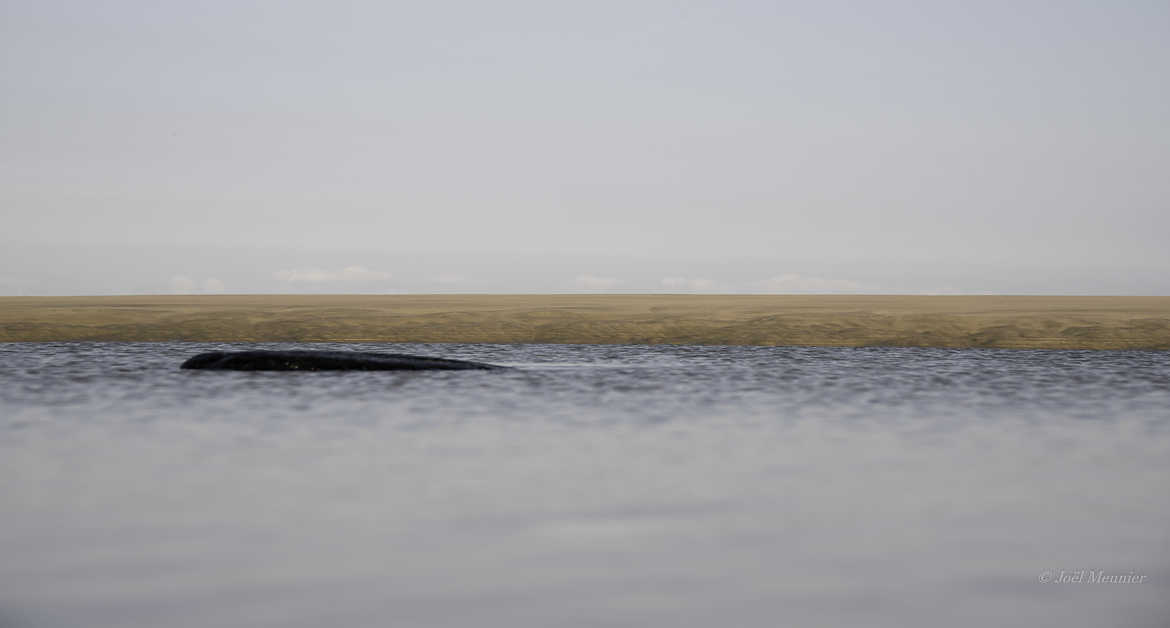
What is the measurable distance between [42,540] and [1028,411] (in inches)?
718

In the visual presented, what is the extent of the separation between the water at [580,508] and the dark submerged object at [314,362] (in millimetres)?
6834

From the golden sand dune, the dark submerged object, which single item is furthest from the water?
the golden sand dune

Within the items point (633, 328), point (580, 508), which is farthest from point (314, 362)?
point (580, 508)

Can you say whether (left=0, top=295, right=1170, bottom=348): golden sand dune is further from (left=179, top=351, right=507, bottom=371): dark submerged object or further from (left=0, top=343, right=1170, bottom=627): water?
(left=0, top=343, right=1170, bottom=627): water

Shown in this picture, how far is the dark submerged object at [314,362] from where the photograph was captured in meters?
32.7

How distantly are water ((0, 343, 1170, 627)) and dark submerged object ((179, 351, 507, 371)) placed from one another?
6.83m

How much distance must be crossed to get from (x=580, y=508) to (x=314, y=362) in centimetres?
2223

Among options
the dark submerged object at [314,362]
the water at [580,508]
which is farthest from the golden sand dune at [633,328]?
the water at [580,508]

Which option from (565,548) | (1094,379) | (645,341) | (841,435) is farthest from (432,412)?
(645,341)

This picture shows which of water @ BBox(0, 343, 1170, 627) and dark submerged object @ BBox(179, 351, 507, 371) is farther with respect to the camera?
dark submerged object @ BBox(179, 351, 507, 371)

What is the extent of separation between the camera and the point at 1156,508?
1265cm

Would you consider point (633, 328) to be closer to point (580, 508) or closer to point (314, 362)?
point (314, 362)

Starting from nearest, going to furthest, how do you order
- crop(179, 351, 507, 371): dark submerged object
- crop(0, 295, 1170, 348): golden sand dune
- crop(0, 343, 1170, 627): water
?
crop(0, 343, 1170, 627): water → crop(179, 351, 507, 371): dark submerged object → crop(0, 295, 1170, 348): golden sand dune

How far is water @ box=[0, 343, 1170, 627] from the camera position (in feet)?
27.9
